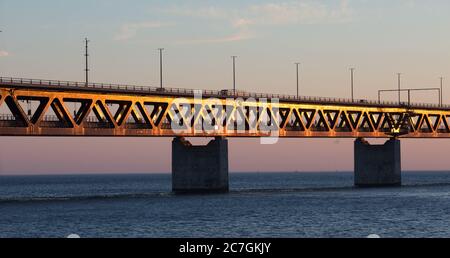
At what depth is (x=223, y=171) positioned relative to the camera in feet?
393

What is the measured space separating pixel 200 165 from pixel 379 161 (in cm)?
4412

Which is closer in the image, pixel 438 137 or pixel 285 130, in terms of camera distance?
pixel 285 130

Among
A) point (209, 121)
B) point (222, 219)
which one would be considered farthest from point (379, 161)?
point (222, 219)

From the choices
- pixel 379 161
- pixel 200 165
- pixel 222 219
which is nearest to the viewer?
pixel 222 219

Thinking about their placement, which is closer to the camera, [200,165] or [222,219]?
[222,219]

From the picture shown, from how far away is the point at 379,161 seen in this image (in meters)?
152

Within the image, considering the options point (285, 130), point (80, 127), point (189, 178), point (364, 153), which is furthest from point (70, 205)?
point (364, 153)

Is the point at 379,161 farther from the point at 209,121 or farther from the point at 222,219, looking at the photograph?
the point at 222,219

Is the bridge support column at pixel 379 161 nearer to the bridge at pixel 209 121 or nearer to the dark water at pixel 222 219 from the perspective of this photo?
the bridge at pixel 209 121

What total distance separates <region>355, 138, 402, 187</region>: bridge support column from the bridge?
0.54 ft

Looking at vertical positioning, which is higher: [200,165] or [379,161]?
[200,165]

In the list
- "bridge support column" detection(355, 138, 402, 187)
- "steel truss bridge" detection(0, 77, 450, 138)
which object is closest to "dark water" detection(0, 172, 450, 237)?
"steel truss bridge" detection(0, 77, 450, 138)
